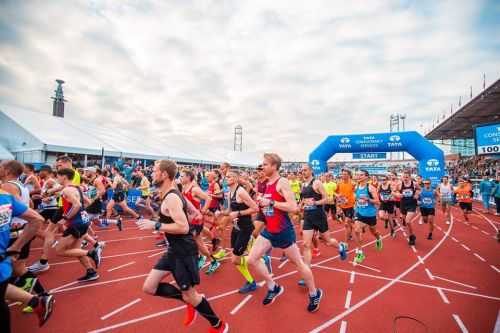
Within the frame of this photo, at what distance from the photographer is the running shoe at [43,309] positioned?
2822 mm

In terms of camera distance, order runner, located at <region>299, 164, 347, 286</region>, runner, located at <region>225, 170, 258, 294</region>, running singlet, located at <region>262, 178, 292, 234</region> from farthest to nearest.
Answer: runner, located at <region>299, 164, 347, 286</region> < runner, located at <region>225, 170, 258, 294</region> < running singlet, located at <region>262, 178, 292, 234</region>

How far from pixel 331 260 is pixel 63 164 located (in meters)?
5.98

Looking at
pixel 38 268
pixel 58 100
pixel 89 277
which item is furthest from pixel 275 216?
pixel 58 100

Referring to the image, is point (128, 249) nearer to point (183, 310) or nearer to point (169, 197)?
point (183, 310)

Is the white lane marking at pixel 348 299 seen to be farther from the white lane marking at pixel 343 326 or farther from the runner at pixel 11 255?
the runner at pixel 11 255

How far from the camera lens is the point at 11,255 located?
2.56 metres

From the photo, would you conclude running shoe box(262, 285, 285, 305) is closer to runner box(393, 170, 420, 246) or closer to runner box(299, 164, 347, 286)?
runner box(299, 164, 347, 286)

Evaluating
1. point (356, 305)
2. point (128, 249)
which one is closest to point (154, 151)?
point (128, 249)

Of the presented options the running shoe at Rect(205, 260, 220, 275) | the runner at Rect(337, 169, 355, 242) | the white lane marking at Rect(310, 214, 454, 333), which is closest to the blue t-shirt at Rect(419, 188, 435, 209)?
the white lane marking at Rect(310, 214, 454, 333)

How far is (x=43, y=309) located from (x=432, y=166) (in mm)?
17808

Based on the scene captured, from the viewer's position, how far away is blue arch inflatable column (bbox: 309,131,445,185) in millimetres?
14359

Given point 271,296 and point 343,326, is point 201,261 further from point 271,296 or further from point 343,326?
point 343,326

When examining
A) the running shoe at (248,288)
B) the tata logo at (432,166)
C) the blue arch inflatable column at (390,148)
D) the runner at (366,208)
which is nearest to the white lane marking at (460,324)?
the runner at (366,208)

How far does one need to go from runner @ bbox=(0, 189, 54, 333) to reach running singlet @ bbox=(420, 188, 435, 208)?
8994mm
